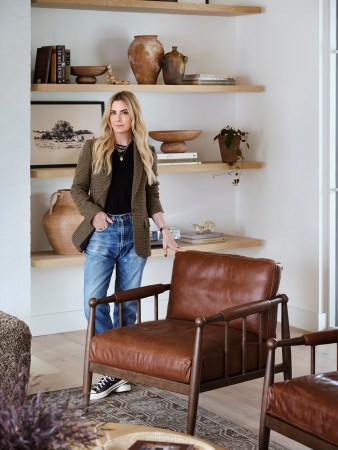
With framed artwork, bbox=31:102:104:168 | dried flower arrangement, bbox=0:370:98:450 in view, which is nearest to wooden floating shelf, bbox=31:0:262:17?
Result: framed artwork, bbox=31:102:104:168

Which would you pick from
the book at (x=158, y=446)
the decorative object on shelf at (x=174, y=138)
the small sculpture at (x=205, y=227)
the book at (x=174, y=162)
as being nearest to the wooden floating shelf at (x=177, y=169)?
the book at (x=174, y=162)

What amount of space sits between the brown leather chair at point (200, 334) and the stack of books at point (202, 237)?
1792 mm

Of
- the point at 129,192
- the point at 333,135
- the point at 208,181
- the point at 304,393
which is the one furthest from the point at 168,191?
the point at 304,393

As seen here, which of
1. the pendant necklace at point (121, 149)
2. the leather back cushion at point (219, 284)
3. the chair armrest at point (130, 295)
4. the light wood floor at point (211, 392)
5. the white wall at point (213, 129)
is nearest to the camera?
the leather back cushion at point (219, 284)

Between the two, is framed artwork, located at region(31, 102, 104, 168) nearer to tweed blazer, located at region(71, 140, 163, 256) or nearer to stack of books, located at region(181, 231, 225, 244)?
stack of books, located at region(181, 231, 225, 244)

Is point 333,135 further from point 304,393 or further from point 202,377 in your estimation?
point 304,393

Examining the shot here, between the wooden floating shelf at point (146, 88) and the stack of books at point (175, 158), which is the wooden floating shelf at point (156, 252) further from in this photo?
the wooden floating shelf at point (146, 88)

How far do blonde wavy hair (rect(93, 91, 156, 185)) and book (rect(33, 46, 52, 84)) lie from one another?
47.4 inches

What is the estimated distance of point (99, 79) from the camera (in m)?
5.97

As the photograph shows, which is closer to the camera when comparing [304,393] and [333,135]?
[304,393]

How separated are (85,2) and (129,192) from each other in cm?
169

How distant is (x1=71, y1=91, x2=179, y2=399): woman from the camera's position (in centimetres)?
441

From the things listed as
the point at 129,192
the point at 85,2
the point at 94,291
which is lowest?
the point at 94,291

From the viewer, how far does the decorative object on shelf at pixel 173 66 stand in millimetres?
5891
